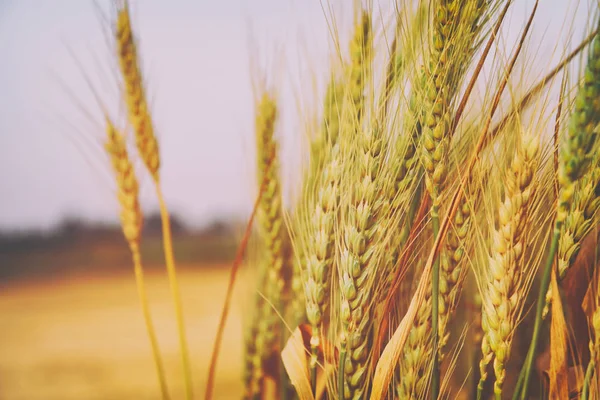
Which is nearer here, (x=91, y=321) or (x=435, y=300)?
(x=435, y=300)

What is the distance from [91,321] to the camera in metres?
1.07

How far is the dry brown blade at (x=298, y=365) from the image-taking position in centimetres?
58

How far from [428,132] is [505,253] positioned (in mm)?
176

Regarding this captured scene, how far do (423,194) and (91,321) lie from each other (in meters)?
0.87

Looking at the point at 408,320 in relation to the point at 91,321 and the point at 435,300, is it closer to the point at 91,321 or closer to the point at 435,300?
the point at 435,300

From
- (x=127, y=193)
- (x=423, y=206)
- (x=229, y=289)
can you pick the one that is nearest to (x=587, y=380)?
(x=423, y=206)

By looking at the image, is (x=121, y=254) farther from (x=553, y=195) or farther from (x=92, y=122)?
(x=553, y=195)

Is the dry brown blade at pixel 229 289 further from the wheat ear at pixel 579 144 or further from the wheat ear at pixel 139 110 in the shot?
the wheat ear at pixel 579 144

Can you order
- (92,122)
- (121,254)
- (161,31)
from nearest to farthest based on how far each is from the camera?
(92,122) < (161,31) < (121,254)

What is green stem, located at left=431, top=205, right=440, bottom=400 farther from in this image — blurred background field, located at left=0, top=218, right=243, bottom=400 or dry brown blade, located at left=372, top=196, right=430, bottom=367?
blurred background field, located at left=0, top=218, right=243, bottom=400

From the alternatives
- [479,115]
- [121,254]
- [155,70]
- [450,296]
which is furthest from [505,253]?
[121,254]

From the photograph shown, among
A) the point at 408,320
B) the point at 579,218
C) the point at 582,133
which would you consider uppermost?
the point at 582,133

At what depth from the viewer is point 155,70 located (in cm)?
76

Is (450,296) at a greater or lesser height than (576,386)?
greater
